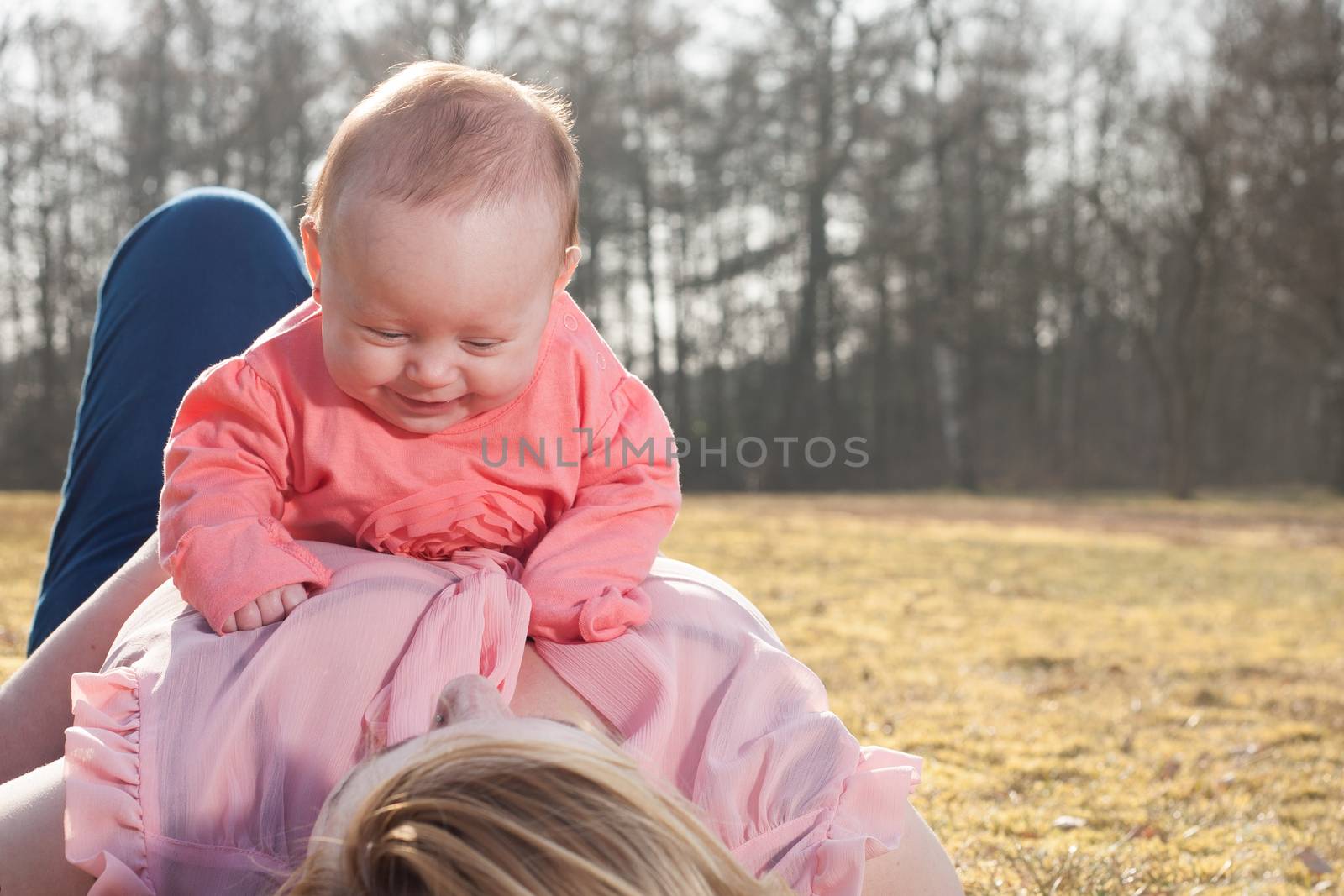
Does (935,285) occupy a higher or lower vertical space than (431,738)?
higher

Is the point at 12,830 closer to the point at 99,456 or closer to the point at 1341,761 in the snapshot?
the point at 99,456

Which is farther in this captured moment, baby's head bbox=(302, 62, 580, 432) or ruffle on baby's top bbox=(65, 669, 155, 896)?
baby's head bbox=(302, 62, 580, 432)

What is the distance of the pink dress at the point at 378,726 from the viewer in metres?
1.21

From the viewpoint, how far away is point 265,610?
4.58 ft

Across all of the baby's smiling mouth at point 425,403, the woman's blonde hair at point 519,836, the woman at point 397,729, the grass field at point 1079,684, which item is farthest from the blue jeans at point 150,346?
the woman's blonde hair at point 519,836

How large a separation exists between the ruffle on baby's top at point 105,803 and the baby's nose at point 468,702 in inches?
14.6

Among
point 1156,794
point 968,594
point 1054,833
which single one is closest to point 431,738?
point 1054,833

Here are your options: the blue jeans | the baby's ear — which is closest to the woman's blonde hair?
the baby's ear

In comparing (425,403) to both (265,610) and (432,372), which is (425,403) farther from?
(265,610)

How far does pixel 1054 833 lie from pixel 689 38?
22351 millimetres

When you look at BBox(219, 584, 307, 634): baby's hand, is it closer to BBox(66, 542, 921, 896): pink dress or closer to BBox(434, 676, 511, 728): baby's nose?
BBox(66, 542, 921, 896): pink dress

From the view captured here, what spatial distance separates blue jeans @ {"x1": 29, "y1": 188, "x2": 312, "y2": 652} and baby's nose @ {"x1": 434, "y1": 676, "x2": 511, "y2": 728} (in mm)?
1717

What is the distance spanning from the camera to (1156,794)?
9.11 ft

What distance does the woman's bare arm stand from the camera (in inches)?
69.4
